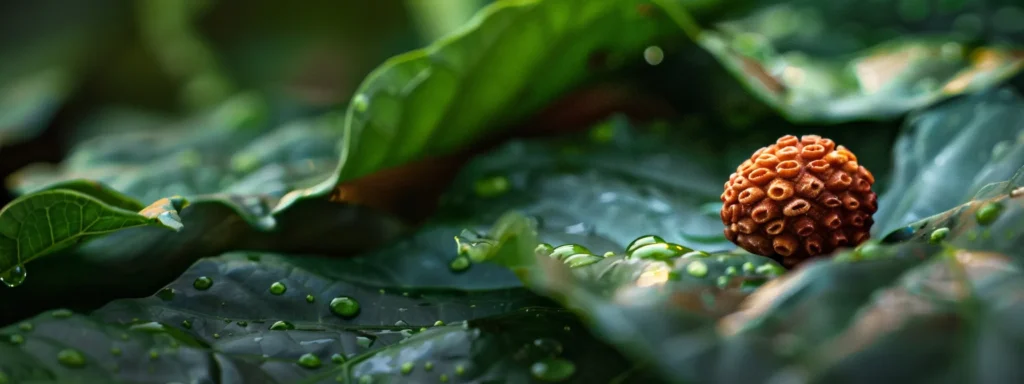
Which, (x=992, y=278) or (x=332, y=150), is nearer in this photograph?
(x=992, y=278)

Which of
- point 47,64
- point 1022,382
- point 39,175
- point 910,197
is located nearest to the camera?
point 1022,382

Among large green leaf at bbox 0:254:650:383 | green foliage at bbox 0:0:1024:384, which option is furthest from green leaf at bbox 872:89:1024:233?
large green leaf at bbox 0:254:650:383

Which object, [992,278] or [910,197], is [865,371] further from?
[910,197]

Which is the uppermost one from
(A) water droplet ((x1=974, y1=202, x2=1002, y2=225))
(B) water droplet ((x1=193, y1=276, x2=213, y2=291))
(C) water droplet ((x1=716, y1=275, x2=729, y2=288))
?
(A) water droplet ((x1=974, y1=202, x2=1002, y2=225))

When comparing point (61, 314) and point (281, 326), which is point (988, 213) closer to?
point (281, 326)

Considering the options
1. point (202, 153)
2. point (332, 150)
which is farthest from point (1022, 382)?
point (202, 153)

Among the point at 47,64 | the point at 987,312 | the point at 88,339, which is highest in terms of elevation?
the point at 47,64

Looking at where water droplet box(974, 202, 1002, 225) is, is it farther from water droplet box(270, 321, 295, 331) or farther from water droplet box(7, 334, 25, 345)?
water droplet box(7, 334, 25, 345)
